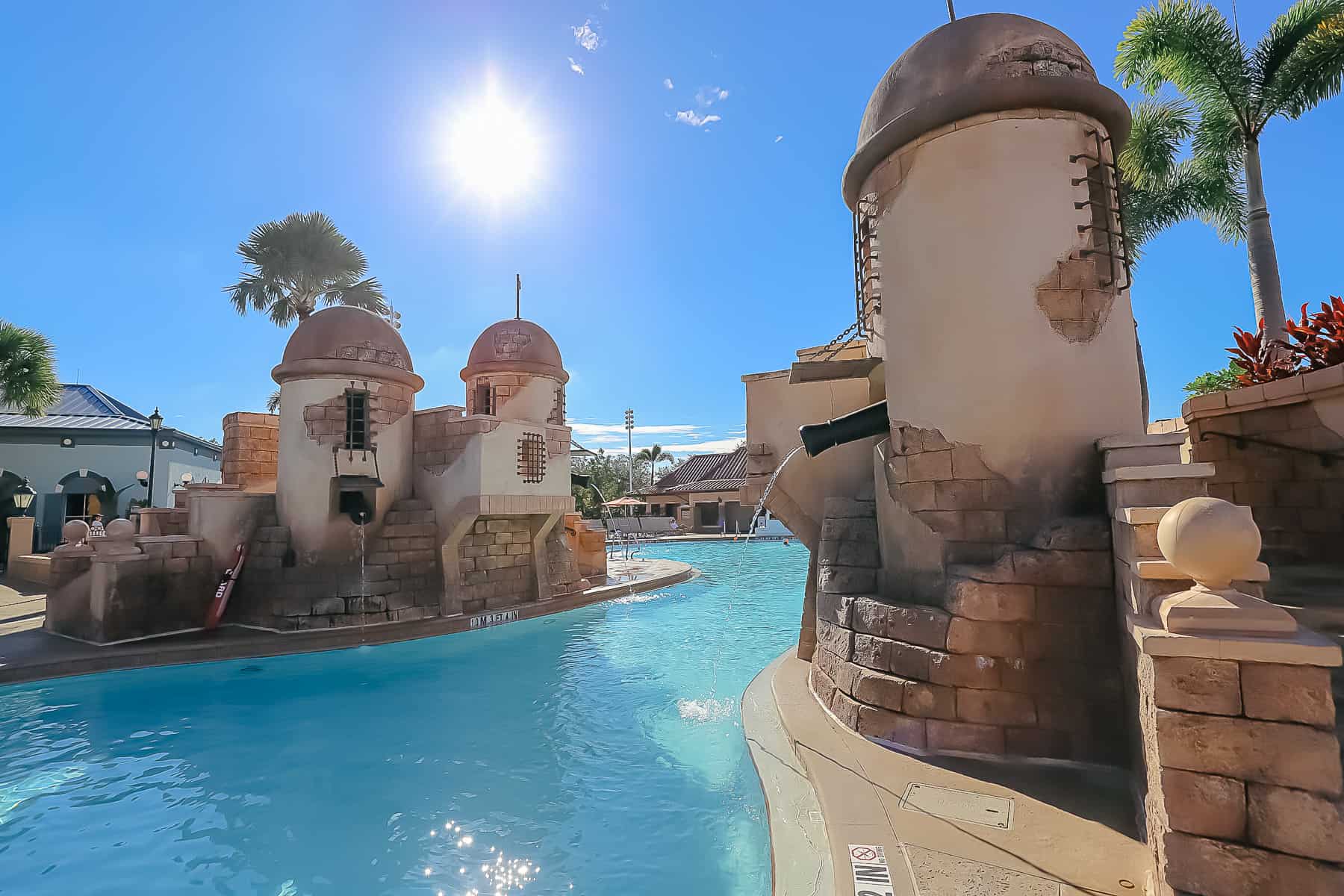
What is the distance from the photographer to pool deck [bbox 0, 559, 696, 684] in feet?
29.6

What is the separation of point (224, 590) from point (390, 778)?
8.11 meters

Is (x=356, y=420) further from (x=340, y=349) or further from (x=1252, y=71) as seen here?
(x=1252, y=71)

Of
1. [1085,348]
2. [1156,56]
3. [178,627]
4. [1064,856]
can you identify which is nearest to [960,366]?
[1085,348]

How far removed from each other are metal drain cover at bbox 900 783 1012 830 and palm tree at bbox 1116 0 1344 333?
11.2 m

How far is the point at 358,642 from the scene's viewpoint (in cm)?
1086

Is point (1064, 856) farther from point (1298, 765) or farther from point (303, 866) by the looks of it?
point (303, 866)

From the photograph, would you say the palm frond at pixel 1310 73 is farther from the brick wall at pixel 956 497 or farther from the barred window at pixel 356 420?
the barred window at pixel 356 420

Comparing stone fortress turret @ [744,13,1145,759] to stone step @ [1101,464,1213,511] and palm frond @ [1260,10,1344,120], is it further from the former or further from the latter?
palm frond @ [1260,10,1344,120]

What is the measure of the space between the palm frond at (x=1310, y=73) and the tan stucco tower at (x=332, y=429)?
57.3ft

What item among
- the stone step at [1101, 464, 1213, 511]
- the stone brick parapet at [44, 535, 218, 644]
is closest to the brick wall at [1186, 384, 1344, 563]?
the stone step at [1101, 464, 1213, 511]

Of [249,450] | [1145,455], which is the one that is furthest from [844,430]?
[249,450]

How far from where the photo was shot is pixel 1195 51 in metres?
10.6

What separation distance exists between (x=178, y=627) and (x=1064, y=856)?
1387cm

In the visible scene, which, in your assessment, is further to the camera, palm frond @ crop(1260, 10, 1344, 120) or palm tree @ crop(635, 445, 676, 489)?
palm tree @ crop(635, 445, 676, 489)
